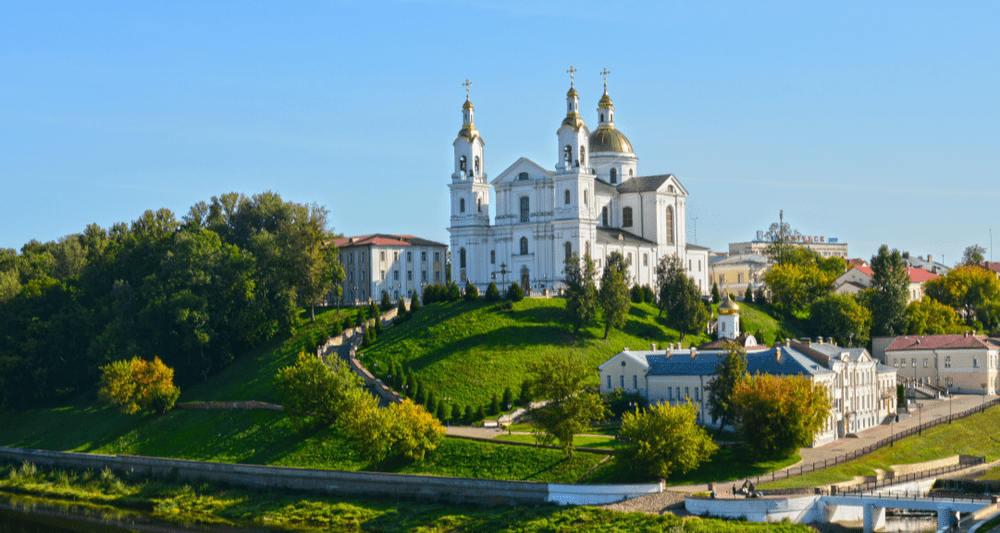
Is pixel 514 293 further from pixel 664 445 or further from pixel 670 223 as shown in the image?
pixel 664 445

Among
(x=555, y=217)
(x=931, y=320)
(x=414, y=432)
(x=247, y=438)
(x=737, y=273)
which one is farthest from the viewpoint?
(x=737, y=273)

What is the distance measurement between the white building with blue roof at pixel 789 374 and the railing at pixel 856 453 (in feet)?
10.4

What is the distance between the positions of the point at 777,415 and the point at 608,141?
5529 cm

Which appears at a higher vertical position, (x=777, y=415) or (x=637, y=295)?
(x=637, y=295)

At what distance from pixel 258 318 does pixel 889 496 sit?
4926cm

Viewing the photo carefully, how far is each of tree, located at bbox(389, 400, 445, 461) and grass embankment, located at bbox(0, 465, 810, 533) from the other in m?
3.81

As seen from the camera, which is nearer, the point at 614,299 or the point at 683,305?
the point at 614,299

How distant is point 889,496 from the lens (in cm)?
4694

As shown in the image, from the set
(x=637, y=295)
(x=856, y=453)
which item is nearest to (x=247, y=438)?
(x=856, y=453)

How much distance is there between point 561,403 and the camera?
182ft

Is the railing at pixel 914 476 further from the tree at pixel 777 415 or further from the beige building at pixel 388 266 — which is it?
the beige building at pixel 388 266

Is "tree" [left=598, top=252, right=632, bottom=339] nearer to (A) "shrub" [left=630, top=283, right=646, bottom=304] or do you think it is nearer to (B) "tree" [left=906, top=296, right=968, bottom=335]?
(A) "shrub" [left=630, top=283, right=646, bottom=304]

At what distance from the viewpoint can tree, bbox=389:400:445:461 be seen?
187ft

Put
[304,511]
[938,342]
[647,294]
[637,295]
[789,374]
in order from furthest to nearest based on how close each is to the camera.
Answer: [647,294] < [637,295] < [938,342] < [789,374] < [304,511]
